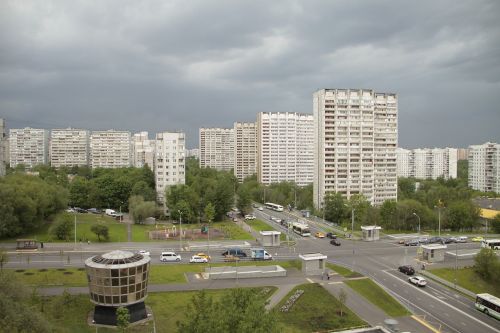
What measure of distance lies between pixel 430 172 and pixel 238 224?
13075 centimetres

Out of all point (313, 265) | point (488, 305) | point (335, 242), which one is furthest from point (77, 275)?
point (488, 305)

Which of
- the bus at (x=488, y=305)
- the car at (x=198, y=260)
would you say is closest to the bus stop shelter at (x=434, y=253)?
the bus at (x=488, y=305)

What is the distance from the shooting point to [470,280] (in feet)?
144

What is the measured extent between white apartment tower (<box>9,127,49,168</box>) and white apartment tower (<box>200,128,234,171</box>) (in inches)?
2603

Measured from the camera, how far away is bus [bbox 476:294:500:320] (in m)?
34.1

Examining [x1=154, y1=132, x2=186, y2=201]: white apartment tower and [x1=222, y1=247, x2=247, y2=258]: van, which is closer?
[x1=222, y1=247, x2=247, y2=258]: van

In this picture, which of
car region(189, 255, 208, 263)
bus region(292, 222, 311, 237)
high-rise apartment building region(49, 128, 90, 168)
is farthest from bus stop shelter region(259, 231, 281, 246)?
high-rise apartment building region(49, 128, 90, 168)

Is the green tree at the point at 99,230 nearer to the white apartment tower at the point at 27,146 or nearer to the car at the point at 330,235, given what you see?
the car at the point at 330,235

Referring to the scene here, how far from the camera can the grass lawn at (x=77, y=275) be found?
3900 cm

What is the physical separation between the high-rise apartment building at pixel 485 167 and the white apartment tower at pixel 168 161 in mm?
102673

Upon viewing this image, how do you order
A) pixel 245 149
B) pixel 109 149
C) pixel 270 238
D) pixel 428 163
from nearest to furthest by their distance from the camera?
pixel 270 238 < pixel 245 149 < pixel 109 149 < pixel 428 163

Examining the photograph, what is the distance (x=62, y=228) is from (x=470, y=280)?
163 ft

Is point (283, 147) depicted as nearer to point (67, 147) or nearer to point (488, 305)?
point (67, 147)

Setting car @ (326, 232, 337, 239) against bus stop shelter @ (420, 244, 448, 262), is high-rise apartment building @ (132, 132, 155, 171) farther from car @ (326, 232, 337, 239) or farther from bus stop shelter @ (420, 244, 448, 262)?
bus stop shelter @ (420, 244, 448, 262)
